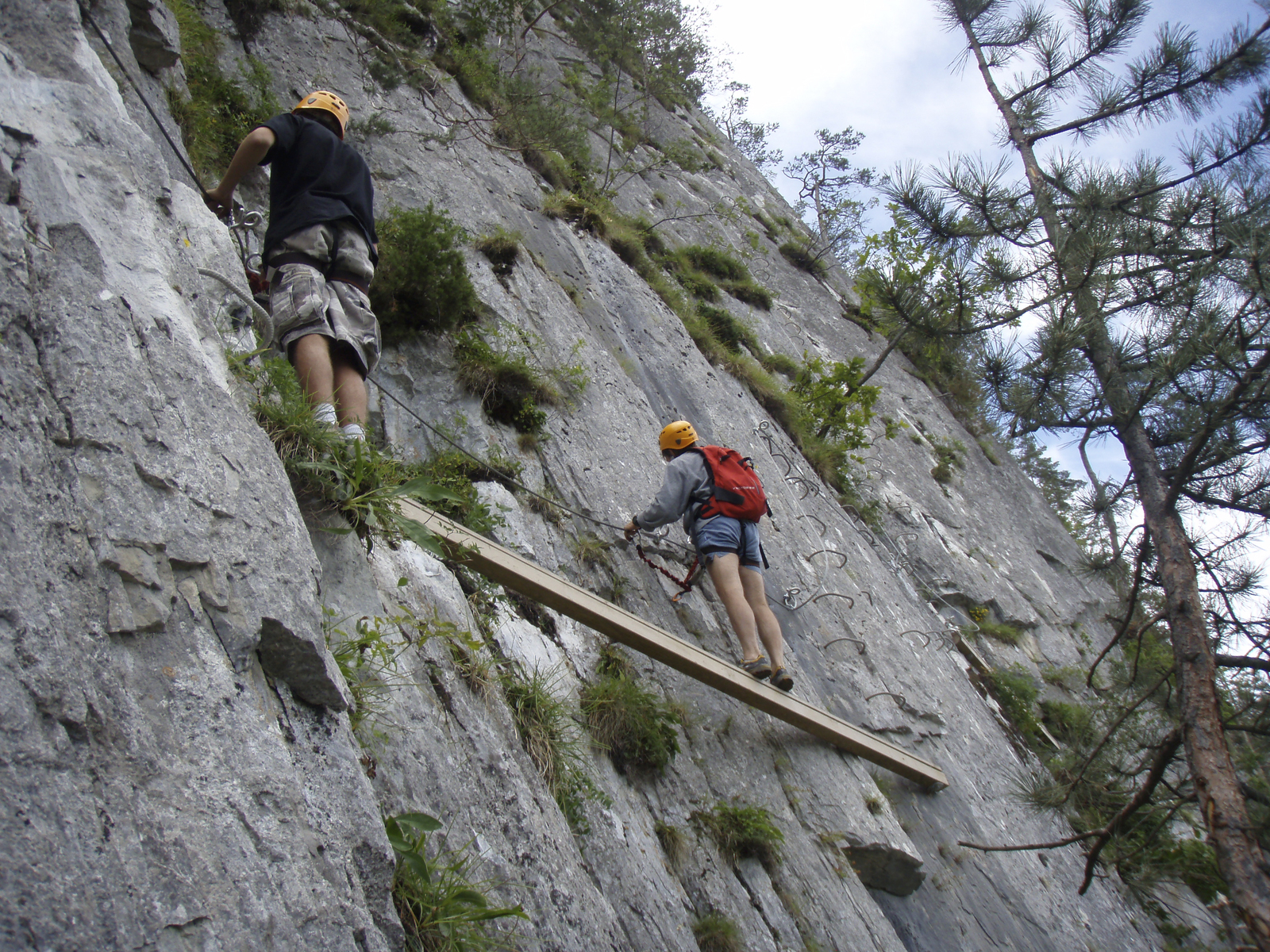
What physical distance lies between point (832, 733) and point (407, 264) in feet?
15.8

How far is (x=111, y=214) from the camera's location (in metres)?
2.83

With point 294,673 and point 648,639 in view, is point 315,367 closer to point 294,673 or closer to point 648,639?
point 294,673

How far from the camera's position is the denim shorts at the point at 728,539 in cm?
572

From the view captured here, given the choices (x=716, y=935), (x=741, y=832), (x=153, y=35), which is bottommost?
(x=716, y=935)

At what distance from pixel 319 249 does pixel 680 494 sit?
2896 millimetres

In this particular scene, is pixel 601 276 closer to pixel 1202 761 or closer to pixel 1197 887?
pixel 1202 761

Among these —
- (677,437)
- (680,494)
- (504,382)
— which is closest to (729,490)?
(680,494)

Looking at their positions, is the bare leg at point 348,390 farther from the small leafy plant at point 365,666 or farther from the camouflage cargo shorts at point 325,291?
the small leafy plant at point 365,666

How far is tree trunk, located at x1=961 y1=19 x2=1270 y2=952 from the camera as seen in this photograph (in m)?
3.46

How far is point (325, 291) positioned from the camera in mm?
4293

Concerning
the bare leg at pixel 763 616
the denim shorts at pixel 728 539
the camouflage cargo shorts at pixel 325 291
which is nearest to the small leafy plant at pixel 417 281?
the camouflage cargo shorts at pixel 325 291

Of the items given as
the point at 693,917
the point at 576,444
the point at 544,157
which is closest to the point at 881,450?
the point at 544,157

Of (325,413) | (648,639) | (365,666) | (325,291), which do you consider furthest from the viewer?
(648,639)

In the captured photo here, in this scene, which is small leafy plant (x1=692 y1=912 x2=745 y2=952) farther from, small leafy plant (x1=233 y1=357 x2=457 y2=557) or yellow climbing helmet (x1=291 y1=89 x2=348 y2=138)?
yellow climbing helmet (x1=291 y1=89 x2=348 y2=138)
